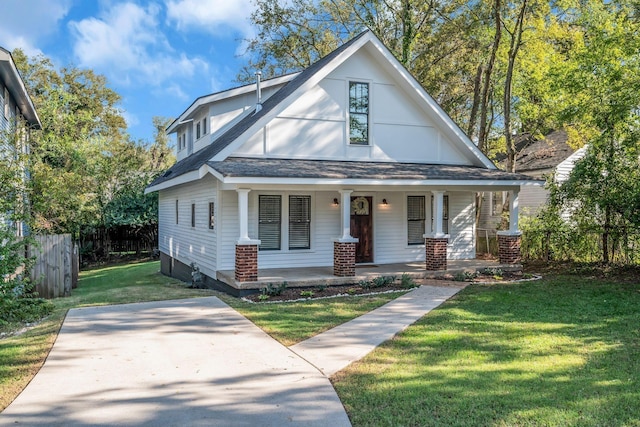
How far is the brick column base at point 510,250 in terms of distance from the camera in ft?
44.1

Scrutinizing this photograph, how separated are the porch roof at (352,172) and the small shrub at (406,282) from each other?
7.20 ft

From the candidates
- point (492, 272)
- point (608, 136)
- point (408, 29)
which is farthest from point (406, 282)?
point (408, 29)

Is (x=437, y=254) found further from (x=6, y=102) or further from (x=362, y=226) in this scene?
(x=6, y=102)

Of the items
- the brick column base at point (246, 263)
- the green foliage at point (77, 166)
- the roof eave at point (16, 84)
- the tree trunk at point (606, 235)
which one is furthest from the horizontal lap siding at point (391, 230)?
the roof eave at point (16, 84)

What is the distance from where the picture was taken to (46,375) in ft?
17.3

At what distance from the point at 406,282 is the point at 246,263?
352cm

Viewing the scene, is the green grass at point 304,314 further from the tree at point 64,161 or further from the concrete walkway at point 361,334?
the tree at point 64,161

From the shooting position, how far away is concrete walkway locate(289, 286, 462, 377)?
584cm

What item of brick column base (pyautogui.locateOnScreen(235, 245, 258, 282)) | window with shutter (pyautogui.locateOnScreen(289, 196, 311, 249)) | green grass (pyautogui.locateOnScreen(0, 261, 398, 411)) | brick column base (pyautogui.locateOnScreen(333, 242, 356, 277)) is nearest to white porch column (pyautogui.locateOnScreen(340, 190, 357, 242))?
brick column base (pyautogui.locateOnScreen(333, 242, 356, 277))

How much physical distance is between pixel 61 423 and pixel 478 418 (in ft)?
11.4

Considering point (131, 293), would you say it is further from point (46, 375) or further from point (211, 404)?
point (211, 404)

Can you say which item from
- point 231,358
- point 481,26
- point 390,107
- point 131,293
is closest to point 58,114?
point 131,293

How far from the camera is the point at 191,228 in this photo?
48.6ft

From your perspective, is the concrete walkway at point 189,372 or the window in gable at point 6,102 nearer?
the concrete walkway at point 189,372
